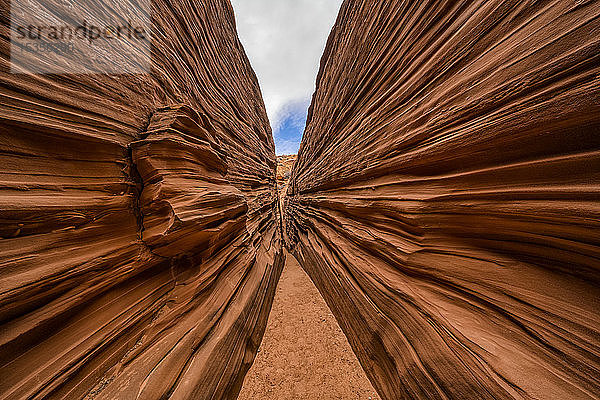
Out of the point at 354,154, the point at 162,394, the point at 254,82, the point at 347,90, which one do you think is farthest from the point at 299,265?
the point at 254,82

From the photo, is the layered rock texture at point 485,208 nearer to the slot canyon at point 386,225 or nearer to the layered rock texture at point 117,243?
the slot canyon at point 386,225

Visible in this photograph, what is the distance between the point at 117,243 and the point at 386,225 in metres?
2.59

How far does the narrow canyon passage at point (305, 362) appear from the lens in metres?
1.95

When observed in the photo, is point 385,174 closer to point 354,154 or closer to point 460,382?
point 354,154

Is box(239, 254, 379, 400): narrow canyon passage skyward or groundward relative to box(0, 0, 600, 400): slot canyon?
groundward

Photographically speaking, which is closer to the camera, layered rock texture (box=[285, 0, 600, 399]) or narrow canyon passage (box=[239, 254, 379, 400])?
layered rock texture (box=[285, 0, 600, 399])

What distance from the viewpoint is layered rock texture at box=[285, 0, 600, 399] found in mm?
941

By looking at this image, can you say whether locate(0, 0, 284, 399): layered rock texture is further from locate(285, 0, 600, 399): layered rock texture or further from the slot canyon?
locate(285, 0, 600, 399): layered rock texture

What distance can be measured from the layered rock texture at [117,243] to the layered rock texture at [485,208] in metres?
1.87

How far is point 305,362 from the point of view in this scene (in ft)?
7.42

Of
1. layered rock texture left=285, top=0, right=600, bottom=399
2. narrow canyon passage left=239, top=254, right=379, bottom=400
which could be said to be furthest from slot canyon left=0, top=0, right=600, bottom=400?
narrow canyon passage left=239, top=254, right=379, bottom=400

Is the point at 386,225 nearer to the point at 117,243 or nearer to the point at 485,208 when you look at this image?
the point at 485,208

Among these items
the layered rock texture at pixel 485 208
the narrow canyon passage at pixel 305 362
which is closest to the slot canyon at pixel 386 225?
the layered rock texture at pixel 485 208

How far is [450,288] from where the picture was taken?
146 centimetres
